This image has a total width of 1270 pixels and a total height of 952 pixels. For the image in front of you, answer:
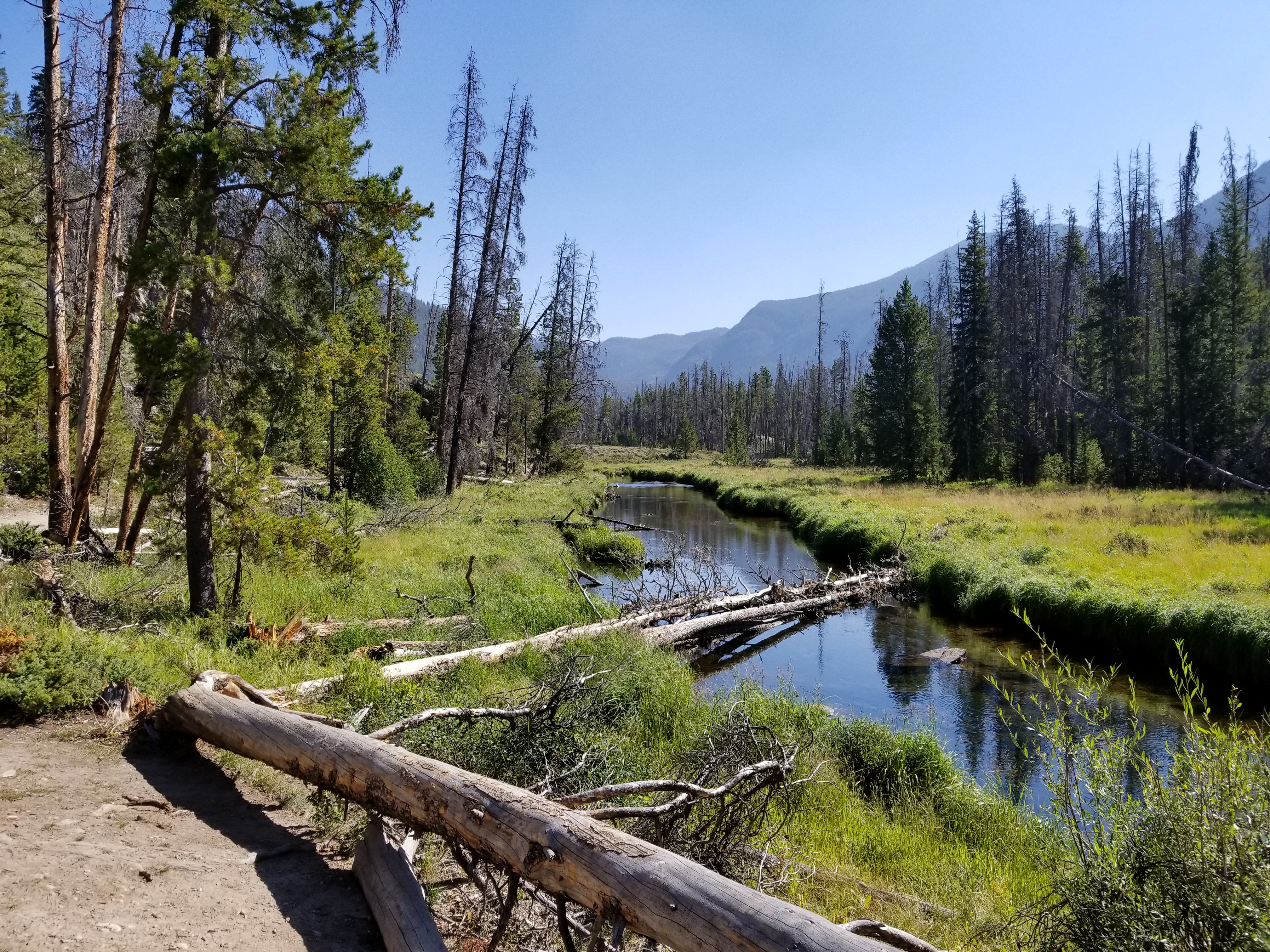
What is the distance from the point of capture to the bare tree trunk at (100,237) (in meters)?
11.2

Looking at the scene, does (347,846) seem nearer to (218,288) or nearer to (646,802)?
(646,802)

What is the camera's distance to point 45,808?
4363 millimetres

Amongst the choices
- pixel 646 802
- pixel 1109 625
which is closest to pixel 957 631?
pixel 1109 625

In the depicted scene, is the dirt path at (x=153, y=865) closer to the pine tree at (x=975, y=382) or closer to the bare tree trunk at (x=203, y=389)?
the bare tree trunk at (x=203, y=389)

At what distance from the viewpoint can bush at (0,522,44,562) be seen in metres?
10.5

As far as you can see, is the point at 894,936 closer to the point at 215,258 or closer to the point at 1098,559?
the point at 215,258

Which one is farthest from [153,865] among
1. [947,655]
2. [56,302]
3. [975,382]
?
[975,382]

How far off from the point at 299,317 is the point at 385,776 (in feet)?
24.5

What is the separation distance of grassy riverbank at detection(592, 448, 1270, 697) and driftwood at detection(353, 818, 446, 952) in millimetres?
11521

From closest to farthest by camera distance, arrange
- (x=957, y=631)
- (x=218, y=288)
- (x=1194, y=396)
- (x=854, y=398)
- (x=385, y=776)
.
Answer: (x=385, y=776) → (x=218, y=288) → (x=957, y=631) → (x=1194, y=396) → (x=854, y=398)

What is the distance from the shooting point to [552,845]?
3266mm

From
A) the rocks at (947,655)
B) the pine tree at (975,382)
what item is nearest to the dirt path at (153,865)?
the rocks at (947,655)

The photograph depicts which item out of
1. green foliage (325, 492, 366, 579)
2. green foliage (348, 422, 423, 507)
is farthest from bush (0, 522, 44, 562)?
green foliage (348, 422, 423, 507)

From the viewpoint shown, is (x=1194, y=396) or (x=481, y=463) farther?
(x=481, y=463)
